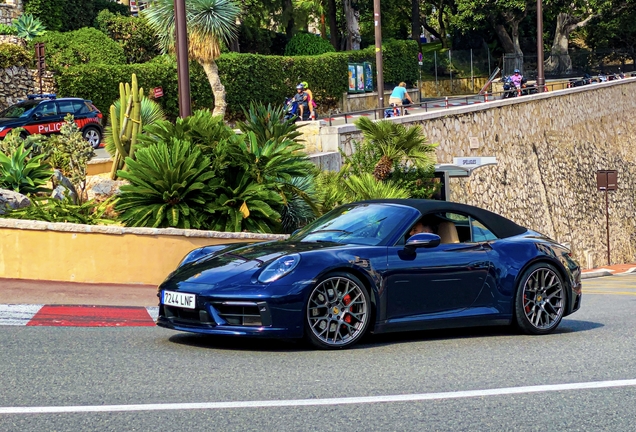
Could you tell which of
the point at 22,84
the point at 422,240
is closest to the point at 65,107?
the point at 22,84

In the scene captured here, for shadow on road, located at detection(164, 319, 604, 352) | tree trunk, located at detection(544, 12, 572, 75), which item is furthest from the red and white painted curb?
tree trunk, located at detection(544, 12, 572, 75)

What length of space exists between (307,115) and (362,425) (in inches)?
875

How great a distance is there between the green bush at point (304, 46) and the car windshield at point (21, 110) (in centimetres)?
2175

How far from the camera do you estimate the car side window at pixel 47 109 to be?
98.6 feet

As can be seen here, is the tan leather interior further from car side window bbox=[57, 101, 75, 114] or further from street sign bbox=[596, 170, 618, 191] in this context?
street sign bbox=[596, 170, 618, 191]

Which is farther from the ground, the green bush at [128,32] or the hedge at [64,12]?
the hedge at [64,12]

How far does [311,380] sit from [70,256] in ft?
20.7

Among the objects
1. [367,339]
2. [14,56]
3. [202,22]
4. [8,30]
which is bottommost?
[367,339]

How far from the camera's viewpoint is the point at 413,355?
777 cm

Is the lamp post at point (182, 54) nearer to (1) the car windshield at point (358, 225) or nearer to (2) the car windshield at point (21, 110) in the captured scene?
(1) the car windshield at point (358, 225)

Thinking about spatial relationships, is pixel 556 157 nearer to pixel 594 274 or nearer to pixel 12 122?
pixel 594 274

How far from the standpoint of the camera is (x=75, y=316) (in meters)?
9.73

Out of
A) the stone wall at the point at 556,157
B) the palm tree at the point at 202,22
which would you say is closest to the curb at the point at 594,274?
the stone wall at the point at 556,157

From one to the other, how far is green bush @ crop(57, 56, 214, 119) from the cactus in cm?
1844
